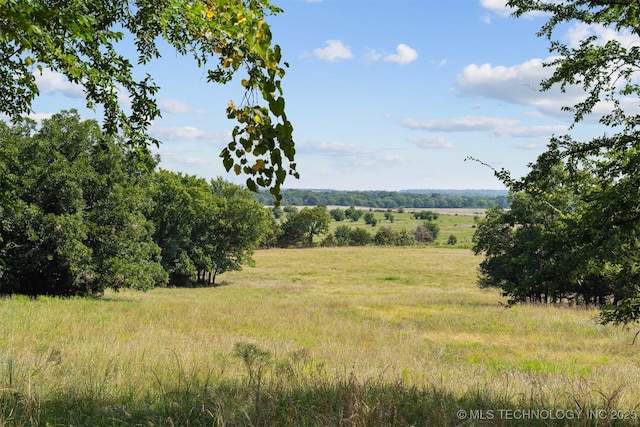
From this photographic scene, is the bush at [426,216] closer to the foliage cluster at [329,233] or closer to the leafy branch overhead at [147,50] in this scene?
the foliage cluster at [329,233]

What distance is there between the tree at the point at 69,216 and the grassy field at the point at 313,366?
21.3ft

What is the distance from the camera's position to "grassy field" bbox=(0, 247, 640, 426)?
14.8 ft

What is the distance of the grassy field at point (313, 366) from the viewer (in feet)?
14.8

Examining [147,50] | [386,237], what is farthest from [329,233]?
[147,50]

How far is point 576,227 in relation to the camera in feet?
21.9

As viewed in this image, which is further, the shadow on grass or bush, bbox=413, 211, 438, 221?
bush, bbox=413, 211, 438, 221

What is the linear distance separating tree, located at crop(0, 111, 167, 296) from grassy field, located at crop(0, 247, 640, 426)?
649 centimetres

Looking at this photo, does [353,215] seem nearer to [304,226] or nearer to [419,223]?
[419,223]

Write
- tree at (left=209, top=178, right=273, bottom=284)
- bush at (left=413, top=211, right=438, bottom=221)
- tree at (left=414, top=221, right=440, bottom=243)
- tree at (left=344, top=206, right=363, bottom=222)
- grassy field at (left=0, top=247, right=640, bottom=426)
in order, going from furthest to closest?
tree at (left=344, top=206, right=363, bottom=222) < bush at (left=413, top=211, right=438, bottom=221) < tree at (left=414, top=221, right=440, bottom=243) < tree at (left=209, top=178, right=273, bottom=284) < grassy field at (left=0, top=247, right=640, bottom=426)

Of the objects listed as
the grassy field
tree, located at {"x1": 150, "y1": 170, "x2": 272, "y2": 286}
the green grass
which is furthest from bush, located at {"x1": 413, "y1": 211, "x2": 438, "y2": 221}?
the grassy field

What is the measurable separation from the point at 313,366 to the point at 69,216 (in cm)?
2013

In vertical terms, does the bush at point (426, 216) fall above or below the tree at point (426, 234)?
above

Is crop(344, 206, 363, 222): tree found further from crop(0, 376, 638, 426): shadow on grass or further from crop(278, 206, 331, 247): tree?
crop(0, 376, 638, 426): shadow on grass

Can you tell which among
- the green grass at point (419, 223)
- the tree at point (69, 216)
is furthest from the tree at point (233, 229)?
the green grass at point (419, 223)
